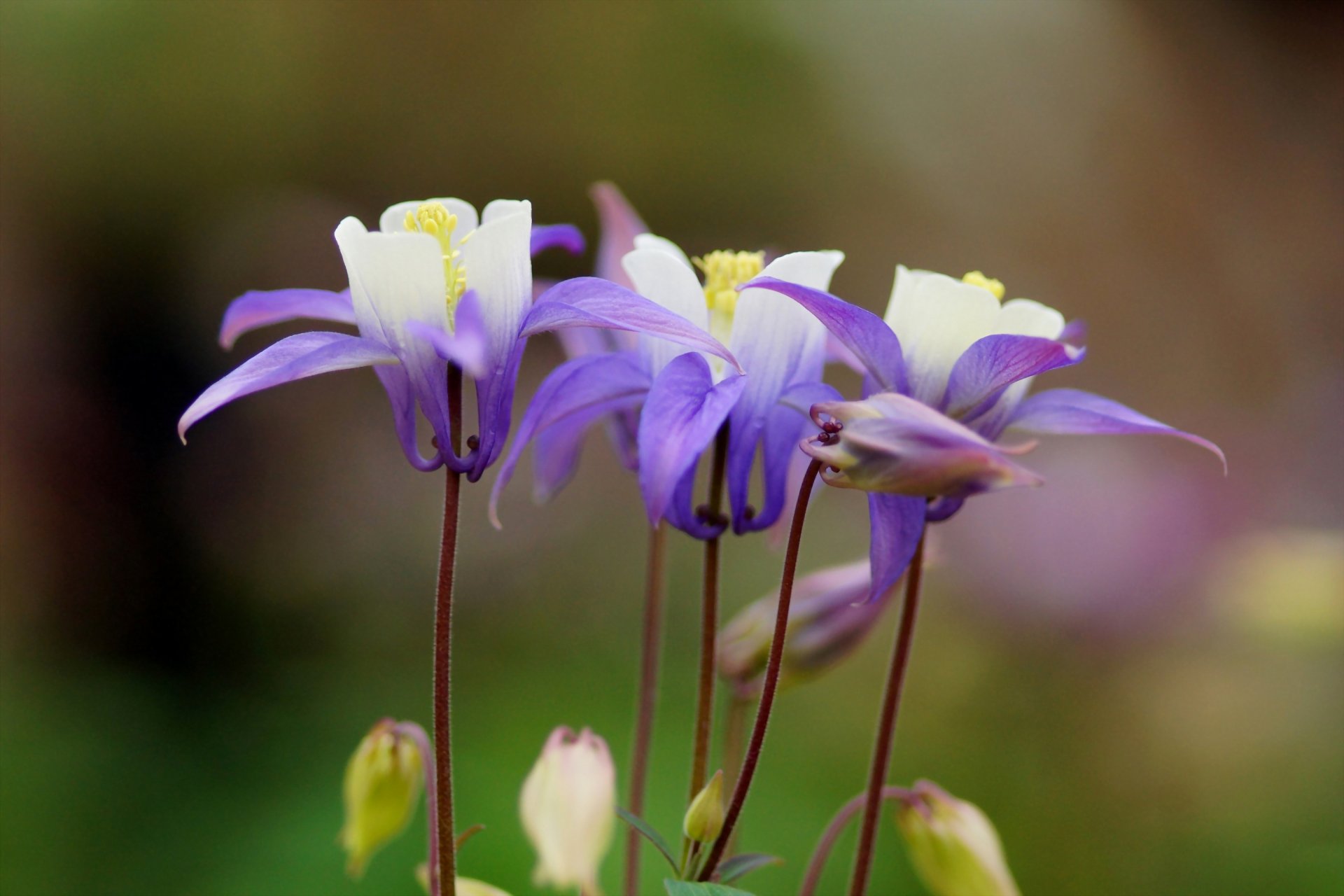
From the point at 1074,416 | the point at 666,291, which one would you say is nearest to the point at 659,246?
the point at 666,291

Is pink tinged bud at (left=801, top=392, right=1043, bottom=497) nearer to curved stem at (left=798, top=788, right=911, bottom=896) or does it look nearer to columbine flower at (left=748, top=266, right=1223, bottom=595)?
columbine flower at (left=748, top=266, right=1223, bottom=595)

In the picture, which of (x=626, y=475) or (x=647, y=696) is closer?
(x=647, y=696)

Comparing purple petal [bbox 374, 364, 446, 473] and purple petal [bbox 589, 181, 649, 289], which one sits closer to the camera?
purple petal [bbox 374, 364, 446, 473]

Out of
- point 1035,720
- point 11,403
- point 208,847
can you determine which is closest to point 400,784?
point 208,847

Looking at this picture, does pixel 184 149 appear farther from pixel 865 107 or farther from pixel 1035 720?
pixel 1035 720

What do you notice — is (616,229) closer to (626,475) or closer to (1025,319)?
(1025,319)

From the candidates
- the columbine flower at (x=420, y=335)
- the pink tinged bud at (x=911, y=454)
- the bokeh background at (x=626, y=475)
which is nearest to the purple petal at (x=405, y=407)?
the columbine flower at (x=420, y=335)

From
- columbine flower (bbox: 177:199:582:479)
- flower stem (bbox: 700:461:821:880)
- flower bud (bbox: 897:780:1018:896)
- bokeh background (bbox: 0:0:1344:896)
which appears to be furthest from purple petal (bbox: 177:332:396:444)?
bokeh background (bbox: 0:0:1344:896)
